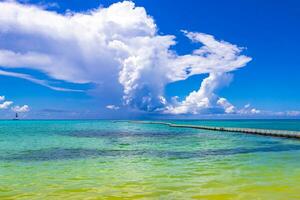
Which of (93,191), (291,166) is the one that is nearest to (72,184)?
(93,191)

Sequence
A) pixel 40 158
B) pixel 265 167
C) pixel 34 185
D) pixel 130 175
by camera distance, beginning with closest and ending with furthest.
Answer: pixel 34 185 → pixel 130 175 → pixel 265 167 → pixel 40 158

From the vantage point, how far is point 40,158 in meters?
23.8

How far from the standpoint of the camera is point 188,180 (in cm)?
1472

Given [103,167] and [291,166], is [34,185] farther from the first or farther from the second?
[291,166]

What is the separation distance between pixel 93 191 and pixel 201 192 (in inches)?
149

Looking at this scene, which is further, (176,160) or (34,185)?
(176,160)

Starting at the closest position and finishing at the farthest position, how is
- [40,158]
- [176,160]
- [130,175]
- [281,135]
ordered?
[130,175]
[176,160]
[40,158]
[281,135]

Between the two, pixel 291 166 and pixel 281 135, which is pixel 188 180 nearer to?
pixel 291 166

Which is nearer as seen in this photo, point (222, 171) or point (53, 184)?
point (53, 184)

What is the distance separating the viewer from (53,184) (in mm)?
14109

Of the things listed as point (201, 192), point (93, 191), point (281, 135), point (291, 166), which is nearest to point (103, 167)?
point (93, 191)

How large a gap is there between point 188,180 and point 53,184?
5391 millimetres

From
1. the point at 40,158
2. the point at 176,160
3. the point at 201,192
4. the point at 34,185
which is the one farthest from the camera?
the point at 40,158

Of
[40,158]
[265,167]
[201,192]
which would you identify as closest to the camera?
[201,192]
